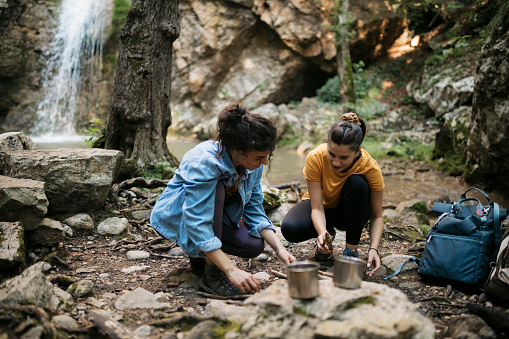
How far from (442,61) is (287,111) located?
16.4ft

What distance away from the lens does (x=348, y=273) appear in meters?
1.51

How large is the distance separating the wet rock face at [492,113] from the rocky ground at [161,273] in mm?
2051

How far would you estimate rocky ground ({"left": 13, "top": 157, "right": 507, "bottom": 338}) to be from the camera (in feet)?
6.12

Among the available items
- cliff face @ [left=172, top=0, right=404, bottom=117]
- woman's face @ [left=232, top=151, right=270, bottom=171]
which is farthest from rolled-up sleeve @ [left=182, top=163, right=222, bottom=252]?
cliff face @ [left=172, top=0, right=404, bottom=117]

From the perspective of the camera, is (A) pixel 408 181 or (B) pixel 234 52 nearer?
(A) pixel 408 181

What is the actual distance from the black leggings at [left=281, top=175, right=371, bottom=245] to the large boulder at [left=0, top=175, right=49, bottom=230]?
1620 millimetres

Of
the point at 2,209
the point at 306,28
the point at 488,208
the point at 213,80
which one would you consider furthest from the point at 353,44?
the point at 2,209

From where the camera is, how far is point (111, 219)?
10.1ft

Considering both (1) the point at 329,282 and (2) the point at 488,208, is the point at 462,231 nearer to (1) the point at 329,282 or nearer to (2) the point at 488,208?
(2) the point at 488,208

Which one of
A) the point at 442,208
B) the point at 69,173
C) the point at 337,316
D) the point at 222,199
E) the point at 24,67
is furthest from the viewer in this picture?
the point at 24,67

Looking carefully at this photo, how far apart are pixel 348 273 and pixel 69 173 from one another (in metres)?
2.31

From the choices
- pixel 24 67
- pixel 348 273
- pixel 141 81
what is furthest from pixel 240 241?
pixel 24 67

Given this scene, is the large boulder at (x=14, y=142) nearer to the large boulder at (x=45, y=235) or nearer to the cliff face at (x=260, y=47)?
the large boulder at (x=45, y=235)

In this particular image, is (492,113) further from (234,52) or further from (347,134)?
(234,52)
